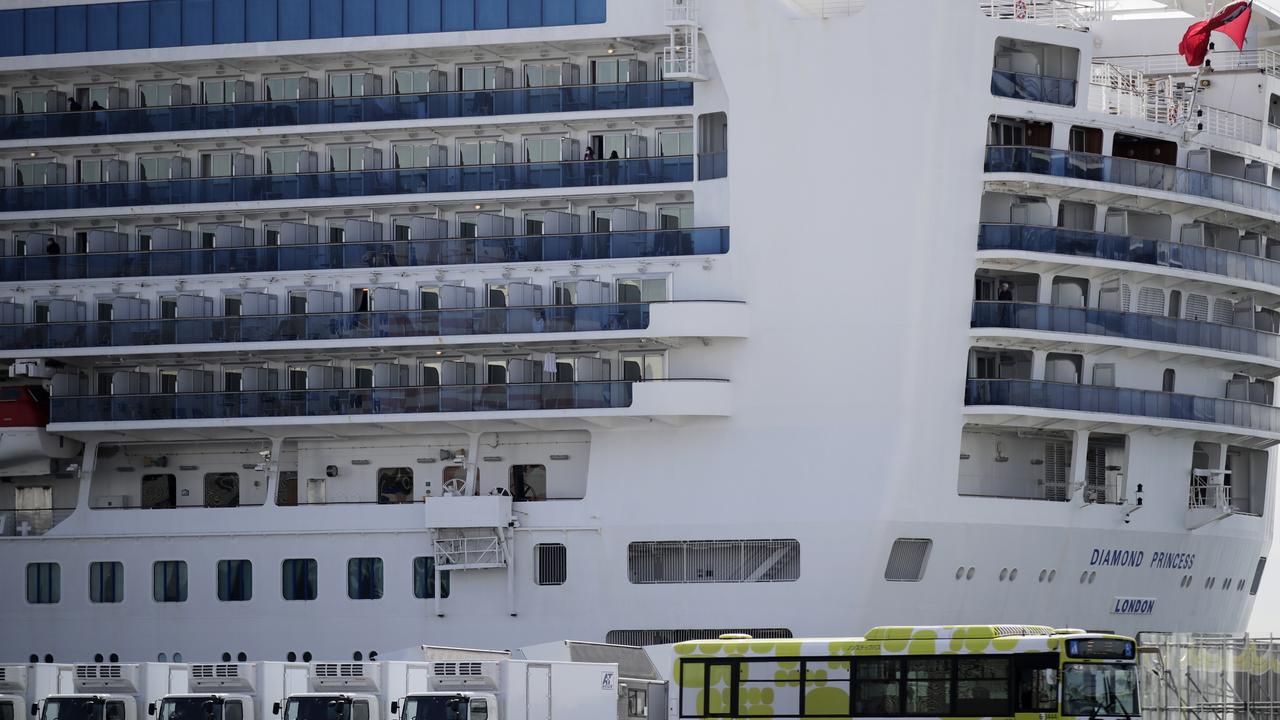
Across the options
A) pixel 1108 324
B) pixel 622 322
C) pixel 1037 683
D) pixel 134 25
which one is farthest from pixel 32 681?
pixel 1108 324

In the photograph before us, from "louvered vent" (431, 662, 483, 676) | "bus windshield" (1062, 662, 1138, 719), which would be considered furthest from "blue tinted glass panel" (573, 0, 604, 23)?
"bus windshield" (1062, 662, 1138, 719)

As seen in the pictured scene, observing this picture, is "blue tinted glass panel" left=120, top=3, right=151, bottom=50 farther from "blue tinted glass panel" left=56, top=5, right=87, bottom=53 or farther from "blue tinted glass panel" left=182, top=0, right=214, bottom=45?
"blue tinted glass panel" left=56, top=5, right=87, bottom=53

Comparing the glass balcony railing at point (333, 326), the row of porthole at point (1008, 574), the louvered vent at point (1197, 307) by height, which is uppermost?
the louvered vent at point (1197, 307)

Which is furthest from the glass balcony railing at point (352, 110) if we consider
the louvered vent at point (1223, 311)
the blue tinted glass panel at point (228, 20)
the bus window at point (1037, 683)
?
the bus window at point (1037, 683)

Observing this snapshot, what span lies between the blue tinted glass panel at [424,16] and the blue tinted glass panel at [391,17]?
0.16 m

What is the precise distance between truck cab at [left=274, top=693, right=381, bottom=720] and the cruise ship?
40.7ft

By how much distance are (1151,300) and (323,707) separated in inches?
991

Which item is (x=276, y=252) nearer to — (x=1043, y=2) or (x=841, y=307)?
(x=841, y=307)

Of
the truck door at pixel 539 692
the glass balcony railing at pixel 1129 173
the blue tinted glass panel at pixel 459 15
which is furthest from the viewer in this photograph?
the blue tinted glass panel at pixel 459 15

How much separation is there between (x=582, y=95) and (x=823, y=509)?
12528mm

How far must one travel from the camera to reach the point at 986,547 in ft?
171

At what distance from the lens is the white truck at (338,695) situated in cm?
4100

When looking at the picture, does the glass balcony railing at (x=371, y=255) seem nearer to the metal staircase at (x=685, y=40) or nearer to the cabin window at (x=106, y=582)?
the metal staircase at (x=685, y=40)

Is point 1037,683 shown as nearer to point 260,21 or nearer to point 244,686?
point 244,686
